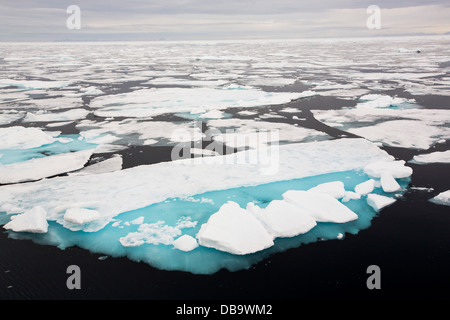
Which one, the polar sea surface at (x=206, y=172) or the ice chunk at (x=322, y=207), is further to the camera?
the ice chunk at (x=322, y=207)

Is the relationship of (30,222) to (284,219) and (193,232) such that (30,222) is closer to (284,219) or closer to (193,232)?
(193,232)

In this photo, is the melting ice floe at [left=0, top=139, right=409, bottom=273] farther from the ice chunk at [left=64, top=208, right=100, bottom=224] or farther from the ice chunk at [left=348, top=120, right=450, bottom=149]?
the ice chunk at [left=348, top=120, right=450, bottom=149]

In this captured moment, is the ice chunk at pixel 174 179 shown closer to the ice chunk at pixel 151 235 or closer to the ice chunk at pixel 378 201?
the ice chunk at pixel 151 235

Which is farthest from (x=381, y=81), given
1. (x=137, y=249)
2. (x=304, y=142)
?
(x=137, y=249)

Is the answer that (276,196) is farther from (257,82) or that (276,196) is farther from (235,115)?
(257,82)

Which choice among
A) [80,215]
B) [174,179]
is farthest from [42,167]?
[174,179]

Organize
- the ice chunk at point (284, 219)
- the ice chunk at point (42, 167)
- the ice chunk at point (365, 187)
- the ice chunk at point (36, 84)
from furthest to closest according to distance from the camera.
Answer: the ice chunk at point (36, 84) → the ice chunk at point (42, 167) → the ice chunk at point (365, 187) → the ice chunk at point (284, 219)

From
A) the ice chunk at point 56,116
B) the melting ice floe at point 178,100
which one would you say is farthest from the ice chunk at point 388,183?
the ice chunk at point 56,116

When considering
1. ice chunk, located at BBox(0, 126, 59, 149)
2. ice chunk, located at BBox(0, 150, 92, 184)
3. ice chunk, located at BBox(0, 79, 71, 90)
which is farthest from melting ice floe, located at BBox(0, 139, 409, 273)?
ice chunk, located at BBox(0, 79, 71, 90)
